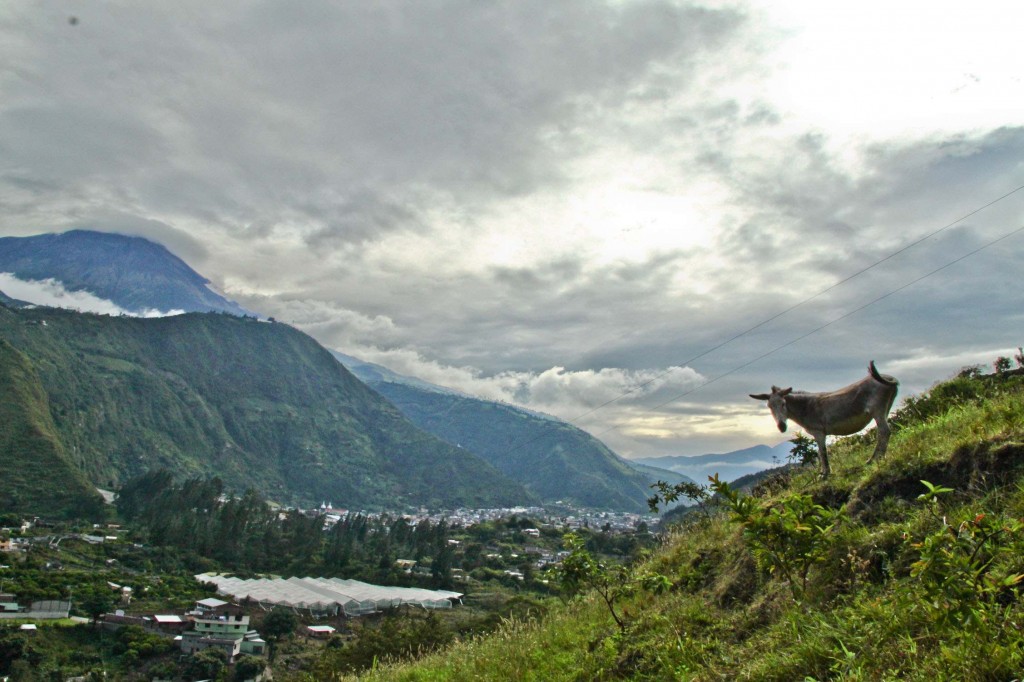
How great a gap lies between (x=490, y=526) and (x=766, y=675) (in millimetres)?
165328

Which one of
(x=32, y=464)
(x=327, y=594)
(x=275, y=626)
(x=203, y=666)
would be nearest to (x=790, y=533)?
(x=203, y=666)

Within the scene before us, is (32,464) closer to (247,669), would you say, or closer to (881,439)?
(247,669)

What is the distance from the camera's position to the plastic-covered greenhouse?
8044 centimetres

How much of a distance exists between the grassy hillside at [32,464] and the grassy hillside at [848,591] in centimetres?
14655

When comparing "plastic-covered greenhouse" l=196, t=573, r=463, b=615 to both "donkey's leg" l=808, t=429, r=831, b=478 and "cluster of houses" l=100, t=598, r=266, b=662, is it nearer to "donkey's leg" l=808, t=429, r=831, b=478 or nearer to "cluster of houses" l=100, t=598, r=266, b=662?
"cluster of houses" l=100, t=598, r=266, b=662

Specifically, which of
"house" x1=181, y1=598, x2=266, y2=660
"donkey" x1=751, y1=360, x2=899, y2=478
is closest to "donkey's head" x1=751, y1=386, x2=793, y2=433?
"donkey" x1=751, y1=360, x2=899, y2=478

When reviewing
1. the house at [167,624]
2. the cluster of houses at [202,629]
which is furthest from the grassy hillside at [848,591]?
the house at [167,624]

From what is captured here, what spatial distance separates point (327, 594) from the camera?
87.1 meters

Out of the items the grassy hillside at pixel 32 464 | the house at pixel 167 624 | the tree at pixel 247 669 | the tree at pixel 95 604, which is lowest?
the tree at pixel 247 669

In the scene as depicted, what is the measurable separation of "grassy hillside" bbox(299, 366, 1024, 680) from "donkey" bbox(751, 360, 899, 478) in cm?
48

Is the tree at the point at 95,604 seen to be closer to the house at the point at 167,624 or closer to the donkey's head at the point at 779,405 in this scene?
the house at the point at 167,624

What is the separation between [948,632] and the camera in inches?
164

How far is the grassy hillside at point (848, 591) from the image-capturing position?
393cm

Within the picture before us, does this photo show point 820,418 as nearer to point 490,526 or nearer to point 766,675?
point 766,675
